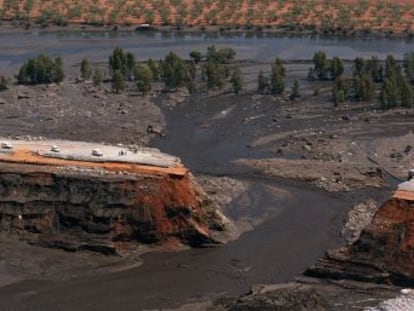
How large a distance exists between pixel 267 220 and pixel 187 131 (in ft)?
42.7

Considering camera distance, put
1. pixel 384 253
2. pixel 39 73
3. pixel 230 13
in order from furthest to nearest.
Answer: pixel 230 13 < pixel 39 73 < pixel 384 253

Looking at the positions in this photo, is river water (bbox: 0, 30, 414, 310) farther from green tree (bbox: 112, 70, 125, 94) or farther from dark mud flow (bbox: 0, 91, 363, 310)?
green tree (bbox: 112, 70, 125, 94)

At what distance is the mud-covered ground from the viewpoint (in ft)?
90.4

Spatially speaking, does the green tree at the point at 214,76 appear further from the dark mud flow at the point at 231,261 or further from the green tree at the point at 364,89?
the dark mud flow at the point at 231,261

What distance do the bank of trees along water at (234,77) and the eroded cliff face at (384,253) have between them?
22.6 metres

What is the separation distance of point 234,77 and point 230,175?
15.0 meters

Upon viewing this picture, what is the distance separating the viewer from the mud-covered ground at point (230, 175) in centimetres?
2756

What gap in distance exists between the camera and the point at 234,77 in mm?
52406

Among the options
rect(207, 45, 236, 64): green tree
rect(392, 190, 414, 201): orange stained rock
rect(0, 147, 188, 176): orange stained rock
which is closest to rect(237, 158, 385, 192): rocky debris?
rect(0, 147, 188, 176): orange stained rock

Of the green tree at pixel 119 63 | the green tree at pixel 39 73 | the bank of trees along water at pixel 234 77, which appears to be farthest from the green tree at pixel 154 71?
the green tree at pixel 39 73

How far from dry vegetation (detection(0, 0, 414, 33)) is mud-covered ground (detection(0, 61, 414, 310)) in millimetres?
19501

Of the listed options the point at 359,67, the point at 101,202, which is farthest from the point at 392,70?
the point at 101,202

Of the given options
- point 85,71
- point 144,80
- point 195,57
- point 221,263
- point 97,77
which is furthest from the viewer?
point 195,57

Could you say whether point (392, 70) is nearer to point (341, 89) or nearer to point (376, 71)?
point (376, 71)
